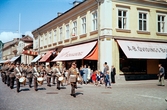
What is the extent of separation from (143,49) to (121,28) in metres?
3.17

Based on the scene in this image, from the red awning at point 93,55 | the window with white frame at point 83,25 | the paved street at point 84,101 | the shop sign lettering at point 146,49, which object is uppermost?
the window with white frame at point 83,25

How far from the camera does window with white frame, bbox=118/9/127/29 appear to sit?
72.2 ft

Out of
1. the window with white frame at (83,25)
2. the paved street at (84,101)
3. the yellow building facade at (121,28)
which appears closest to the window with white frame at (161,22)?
the yellow building facade at (121,28)

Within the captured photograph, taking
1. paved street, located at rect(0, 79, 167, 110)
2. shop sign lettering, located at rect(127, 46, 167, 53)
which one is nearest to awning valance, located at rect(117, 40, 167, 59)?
shop sign lettering, located at rect(127, 46, 167, 53)

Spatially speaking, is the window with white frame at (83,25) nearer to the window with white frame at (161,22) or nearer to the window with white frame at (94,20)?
the window with white frame at (94,20)

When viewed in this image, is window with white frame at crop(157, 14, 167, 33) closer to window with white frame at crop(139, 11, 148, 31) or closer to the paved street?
window with white frame at crop(139, 11, 148, 31)

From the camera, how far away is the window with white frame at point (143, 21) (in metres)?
23.1


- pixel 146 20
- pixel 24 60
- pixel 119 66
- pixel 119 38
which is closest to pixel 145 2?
pixel 146 20

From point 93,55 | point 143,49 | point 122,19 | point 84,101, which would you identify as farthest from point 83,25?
point 84,101

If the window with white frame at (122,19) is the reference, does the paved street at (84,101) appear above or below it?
below

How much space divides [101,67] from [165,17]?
10.2 meters

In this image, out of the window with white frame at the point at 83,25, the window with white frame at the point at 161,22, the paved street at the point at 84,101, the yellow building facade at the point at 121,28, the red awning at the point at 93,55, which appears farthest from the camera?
the window with white frame at the point at 83,25

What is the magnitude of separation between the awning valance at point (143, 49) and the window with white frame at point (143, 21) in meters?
1.81

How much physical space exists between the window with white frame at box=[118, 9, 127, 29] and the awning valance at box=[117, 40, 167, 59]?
1.81 meters
